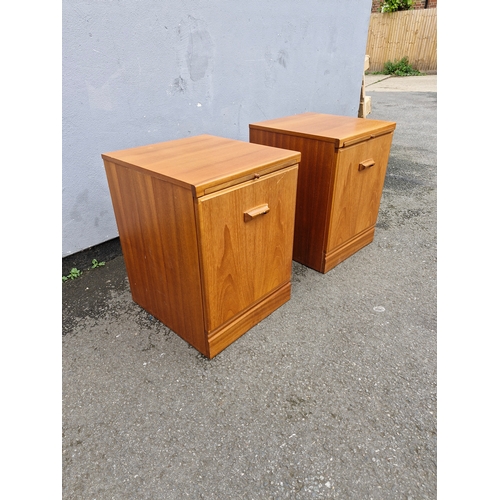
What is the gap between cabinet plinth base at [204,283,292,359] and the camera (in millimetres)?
1360

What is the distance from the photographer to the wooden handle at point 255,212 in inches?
48.8

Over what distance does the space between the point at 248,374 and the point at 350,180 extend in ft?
3.42

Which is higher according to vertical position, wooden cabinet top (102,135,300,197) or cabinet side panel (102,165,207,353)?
wooden cabinet top (102,135,300,197)

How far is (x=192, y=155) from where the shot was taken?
4.38ft

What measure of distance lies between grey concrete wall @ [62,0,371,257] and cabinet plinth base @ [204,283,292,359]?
3.19ft

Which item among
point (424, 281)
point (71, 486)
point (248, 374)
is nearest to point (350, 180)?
point (424, 281)

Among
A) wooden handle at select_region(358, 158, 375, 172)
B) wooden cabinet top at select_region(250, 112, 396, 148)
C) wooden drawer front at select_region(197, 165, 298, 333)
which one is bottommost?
wooden drawer front at select_region(197, 165, 298, 333)

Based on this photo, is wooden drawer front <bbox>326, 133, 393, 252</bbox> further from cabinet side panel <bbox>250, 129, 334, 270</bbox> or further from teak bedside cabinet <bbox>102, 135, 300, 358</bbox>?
teak bedside cabinet <bbox>102, 135, 300, 358</bbox>

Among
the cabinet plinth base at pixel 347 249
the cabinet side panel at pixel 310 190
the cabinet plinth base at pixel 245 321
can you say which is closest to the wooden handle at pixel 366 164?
the cabinet side panel at pixel 310 190

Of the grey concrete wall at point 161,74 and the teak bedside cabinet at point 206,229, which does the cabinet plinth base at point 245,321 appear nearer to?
the teak bedside cabinet at point 206,229

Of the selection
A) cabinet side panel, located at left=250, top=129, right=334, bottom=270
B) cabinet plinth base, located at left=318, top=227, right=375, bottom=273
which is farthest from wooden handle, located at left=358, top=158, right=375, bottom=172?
cabinet plinth base, located at left=318, top=227, right=375, bottom=273

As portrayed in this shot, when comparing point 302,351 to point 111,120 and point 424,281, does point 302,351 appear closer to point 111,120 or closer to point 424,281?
point 424,281

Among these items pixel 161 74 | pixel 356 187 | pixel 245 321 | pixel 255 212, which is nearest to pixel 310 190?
pixel 356 187

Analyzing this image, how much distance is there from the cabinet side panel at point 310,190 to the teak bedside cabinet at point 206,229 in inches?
12.4
